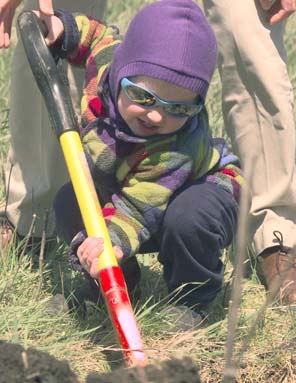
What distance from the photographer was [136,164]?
2.81 m

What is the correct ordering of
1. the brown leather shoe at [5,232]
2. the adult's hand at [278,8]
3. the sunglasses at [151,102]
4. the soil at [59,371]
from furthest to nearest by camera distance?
the brown leather shoe at [5,232], the adult's hand at [278,8], the sunglasses at [151,102], the soil at [59,371]

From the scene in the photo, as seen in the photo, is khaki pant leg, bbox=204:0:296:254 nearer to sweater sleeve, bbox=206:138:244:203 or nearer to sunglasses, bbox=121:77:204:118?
sweater sleeve, bbox=206:138:244:203

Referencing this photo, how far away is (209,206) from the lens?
280 cm

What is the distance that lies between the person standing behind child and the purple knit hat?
0.63m

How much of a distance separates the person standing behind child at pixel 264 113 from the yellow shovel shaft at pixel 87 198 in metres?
0.84

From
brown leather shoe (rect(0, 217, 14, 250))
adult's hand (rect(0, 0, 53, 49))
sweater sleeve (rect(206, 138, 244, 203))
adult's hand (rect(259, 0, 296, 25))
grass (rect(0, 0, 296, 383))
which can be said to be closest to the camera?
grass (rect(0, 0, 296, 383))

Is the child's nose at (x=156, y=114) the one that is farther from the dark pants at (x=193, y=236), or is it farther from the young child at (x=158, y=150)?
the dark pants at (x=193, y=236)

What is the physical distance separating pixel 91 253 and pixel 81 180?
0.24 m

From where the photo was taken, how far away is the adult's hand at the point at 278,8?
10.6 ft

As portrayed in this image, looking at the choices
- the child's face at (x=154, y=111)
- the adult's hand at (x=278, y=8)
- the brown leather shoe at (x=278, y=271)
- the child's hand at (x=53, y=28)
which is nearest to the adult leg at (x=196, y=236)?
the child's face at (x=154, y=111)

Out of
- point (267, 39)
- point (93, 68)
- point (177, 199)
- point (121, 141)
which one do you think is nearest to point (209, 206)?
point (177, 199)

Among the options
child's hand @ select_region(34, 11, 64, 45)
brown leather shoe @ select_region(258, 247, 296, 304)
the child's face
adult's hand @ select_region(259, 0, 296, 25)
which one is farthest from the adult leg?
adult's hand @ select_region(259, 0, 296, 25)

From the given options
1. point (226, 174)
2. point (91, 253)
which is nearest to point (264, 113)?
point (226, 174)

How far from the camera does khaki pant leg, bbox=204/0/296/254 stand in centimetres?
331
